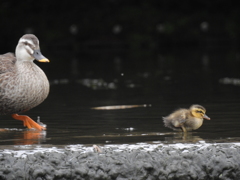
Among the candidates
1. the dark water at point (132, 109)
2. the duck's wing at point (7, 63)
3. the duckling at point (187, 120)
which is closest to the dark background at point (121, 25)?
the dark water at point (132, 109)

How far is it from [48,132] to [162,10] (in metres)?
19.6

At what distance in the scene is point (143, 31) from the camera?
2230 cm

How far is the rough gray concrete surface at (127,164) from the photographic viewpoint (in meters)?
3.64

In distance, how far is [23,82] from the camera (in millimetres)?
5023

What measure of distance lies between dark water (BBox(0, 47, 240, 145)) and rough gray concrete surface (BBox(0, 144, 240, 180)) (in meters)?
0.36

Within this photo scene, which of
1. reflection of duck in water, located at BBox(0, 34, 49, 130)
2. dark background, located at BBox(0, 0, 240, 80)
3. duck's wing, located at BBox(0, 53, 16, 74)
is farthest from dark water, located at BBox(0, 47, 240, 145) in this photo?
dark background, located at BBox(0, 0, 240, 80)

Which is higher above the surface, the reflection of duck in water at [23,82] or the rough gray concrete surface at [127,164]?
the reflection of duck in water at [23,82]

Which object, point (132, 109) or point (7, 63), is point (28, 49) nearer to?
point (7, 63)

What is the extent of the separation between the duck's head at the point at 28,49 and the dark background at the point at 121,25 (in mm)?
15259

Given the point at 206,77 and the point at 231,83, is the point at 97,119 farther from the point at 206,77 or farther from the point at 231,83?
the point at 206,77

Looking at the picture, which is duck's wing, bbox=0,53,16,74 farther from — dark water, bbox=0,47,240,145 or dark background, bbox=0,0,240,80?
dark background, bbox=0,0,240,80

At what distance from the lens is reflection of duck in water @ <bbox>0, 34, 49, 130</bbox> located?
4.98m

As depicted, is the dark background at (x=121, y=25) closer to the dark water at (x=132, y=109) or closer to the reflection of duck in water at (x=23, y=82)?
the dark water at (x=132, y=109)

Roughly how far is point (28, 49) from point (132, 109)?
1.62 meters
